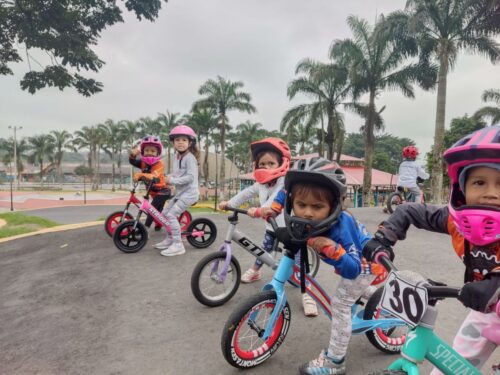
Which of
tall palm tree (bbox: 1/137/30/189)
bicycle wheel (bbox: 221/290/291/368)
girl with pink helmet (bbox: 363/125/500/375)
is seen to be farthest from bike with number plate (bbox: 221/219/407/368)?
tall palm tree (bbox: 1/137/30/189)

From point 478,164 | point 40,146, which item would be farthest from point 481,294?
point 40,146

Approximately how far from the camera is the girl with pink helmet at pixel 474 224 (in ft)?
4.30

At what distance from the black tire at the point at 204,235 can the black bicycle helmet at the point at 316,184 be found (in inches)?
154

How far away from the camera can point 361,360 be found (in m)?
2.54

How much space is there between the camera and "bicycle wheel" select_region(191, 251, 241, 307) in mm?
3324

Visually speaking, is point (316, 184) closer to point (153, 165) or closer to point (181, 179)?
point (181, 179)

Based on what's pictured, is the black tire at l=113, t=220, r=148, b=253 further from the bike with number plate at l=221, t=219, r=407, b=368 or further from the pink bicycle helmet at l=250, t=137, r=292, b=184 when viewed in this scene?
the bike with number plate at l=221, t=219, r=407, b=368

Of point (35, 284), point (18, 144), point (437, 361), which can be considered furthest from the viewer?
point (18, 144)

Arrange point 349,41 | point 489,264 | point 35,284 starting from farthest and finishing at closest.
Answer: point 349,41 → point 35,284 → point 489,264

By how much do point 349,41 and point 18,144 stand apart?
77.8 meters

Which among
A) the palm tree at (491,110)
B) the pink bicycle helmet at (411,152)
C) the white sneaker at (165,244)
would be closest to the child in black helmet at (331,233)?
the white sneaker at (165,244)

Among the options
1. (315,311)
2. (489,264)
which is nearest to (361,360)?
(315,311)

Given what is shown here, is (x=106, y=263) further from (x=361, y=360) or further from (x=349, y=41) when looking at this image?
(x=349, y=41)

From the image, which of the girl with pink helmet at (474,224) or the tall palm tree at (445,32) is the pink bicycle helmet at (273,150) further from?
the tall palm tree at (445,32)
